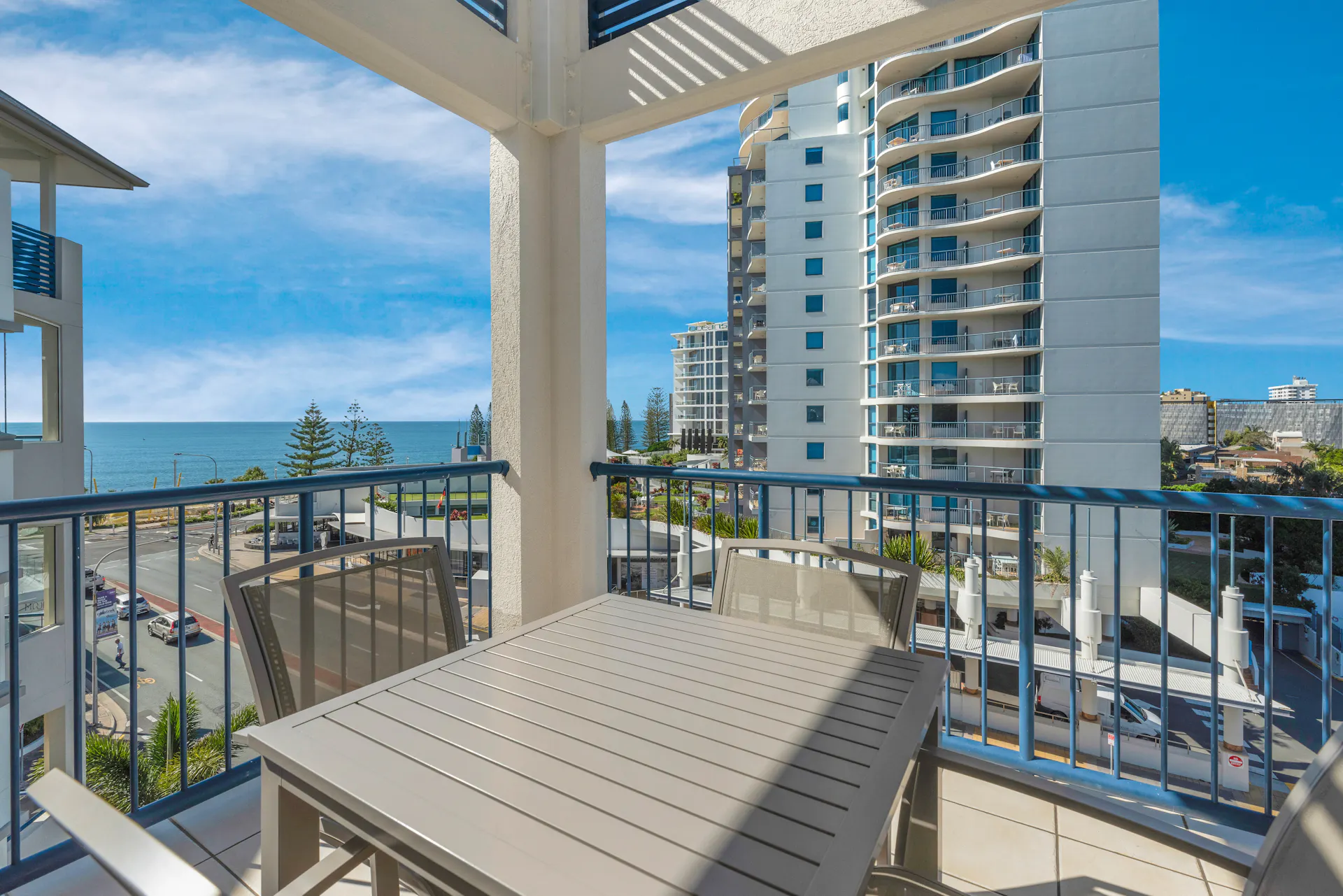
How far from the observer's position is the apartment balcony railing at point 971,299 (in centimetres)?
1324

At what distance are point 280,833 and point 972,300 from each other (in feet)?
51.1

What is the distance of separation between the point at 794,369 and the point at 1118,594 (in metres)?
15.3

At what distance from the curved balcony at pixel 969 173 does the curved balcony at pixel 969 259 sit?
4.64ft

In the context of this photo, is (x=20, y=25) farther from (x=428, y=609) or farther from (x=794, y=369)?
(x=428, y=609)

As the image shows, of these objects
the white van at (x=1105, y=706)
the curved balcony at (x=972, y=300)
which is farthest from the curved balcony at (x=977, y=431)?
the white van at (x=1105, y=706)

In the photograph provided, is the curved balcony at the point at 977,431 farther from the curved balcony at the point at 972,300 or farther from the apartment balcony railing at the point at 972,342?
the curved balcony at the point at 972,300

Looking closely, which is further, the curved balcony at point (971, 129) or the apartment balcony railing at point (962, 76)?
the curved balcony at point (971, 129)

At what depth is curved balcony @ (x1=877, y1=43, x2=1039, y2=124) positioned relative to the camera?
12.5 metres

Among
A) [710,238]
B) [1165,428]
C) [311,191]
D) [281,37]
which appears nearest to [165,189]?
[311,191]

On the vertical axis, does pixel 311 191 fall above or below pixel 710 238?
above

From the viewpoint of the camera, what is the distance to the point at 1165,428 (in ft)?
26.9

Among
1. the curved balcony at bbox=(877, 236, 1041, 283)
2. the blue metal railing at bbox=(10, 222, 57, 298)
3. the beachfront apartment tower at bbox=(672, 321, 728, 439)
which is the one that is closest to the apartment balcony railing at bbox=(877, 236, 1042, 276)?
the curved balcony at bbox=(877, 236, 1041, 283)

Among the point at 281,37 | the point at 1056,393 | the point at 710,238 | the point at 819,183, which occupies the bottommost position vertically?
the point at 1056,393

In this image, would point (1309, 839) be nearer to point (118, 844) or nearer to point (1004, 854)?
point (1004, 854)
